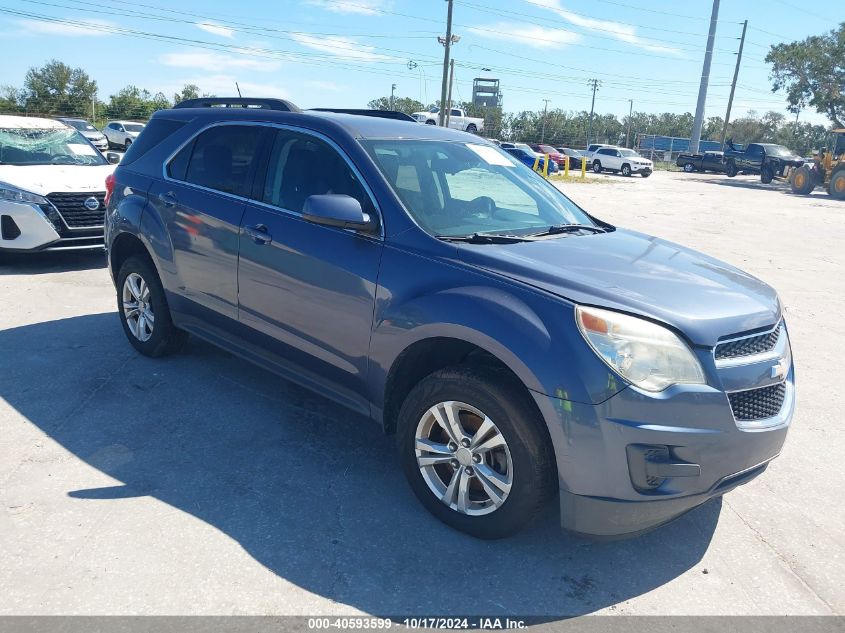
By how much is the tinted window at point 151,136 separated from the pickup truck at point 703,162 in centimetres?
4757

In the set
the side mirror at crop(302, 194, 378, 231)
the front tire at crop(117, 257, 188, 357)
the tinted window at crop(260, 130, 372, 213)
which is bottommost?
the front tire at crop(117, 257, 188, 357)

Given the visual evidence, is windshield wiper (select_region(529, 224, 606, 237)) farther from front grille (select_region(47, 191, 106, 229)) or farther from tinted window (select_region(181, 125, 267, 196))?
front grille (select_region(47, 191, 106, 229))

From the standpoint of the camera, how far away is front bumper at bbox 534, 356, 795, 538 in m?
2.65

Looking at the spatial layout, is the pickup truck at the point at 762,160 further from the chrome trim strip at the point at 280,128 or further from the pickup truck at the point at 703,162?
the chrome trim strip at the point at 280,128

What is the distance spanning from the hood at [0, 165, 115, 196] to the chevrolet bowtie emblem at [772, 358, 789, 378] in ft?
25.6

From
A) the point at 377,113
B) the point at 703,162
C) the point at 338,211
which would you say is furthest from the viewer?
the point at 703,162

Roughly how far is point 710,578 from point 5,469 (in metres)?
3.53

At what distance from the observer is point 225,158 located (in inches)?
177

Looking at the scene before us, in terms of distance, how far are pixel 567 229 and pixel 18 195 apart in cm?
679

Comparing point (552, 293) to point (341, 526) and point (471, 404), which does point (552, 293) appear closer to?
point (471, 404)

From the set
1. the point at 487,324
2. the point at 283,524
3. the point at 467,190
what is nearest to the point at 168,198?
the point at 467,190

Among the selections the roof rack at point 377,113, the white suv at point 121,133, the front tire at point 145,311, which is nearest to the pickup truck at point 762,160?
the white suv at point 121,133

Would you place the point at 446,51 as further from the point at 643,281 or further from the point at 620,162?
the point at 643,281

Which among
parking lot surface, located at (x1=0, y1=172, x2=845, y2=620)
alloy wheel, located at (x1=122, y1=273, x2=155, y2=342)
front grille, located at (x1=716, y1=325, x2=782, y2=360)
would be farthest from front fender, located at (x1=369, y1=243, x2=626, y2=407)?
alloy wheel, located at (x1=122, y1=273, x2=155, y2=342)
